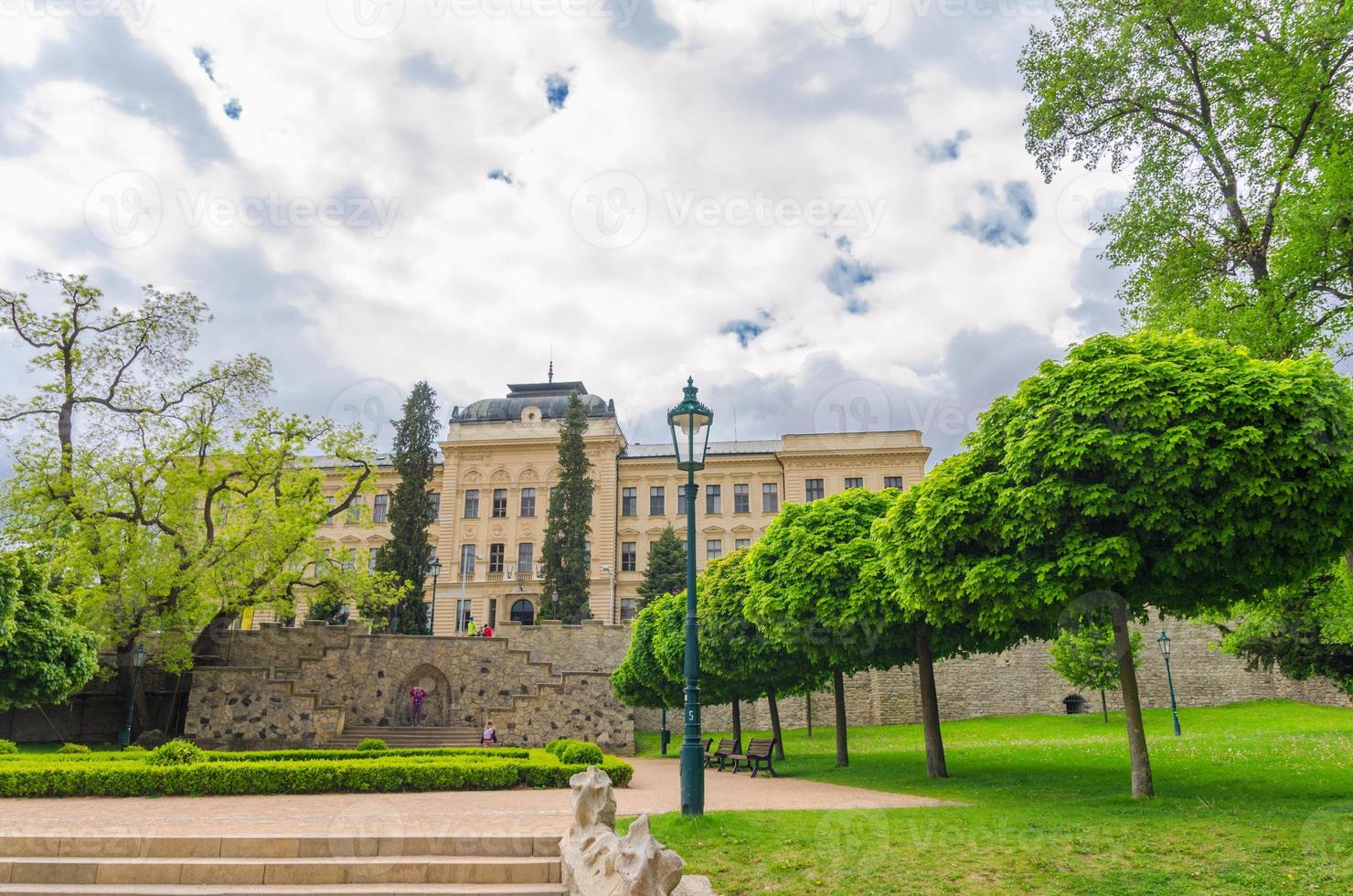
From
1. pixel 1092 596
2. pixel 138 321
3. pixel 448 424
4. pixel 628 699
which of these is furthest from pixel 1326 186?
pixel 448 424

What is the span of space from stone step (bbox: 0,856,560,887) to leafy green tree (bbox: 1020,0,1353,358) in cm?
1395

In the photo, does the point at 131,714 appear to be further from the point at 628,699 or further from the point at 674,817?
the point at 674,817

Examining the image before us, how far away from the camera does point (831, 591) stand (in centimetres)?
1759

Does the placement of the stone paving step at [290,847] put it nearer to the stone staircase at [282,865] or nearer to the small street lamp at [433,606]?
the stone staircase at [282,865]

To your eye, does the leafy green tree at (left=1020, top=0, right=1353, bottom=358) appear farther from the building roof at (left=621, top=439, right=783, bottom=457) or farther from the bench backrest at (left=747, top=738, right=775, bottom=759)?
the building roof at (left=621, top=439, right=783, bottom=457)

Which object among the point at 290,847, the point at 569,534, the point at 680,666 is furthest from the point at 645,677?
the point at 290,847

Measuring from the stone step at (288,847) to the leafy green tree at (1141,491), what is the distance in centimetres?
704

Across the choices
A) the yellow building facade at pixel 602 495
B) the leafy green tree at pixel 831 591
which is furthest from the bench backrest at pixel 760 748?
the yellow building facade at pixel 602 495

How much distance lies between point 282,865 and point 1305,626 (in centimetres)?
2111

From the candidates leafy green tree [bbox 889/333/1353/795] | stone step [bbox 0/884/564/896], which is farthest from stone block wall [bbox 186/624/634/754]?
leafy green tree [bbox 889/333/1353/795]

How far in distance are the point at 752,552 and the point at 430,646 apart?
16993 millimetres

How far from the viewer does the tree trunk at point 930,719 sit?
16.7 m

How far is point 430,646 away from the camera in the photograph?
32812 mm

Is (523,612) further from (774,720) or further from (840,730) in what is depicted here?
(840,730)
